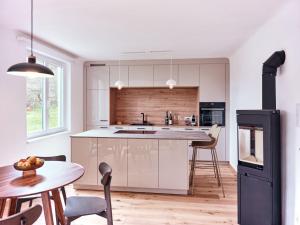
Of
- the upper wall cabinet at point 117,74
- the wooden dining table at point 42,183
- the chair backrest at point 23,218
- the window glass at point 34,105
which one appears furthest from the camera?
the upper wall cabinet at point 117,74

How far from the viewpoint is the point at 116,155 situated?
12.4ft

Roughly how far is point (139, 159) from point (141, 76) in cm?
260

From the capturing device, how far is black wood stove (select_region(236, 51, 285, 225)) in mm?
2363

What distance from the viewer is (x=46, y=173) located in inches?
84.3

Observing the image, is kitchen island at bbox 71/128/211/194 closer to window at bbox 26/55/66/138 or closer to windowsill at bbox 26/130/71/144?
windowsill at bbox 26/130/71/144

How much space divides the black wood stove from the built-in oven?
2.70 m

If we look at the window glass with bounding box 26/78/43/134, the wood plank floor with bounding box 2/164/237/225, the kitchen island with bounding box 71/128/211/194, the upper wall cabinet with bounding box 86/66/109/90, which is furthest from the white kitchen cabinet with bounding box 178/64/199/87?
the window glass with bounding box 26/78/43/134

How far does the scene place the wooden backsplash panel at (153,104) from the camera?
607 centimetres

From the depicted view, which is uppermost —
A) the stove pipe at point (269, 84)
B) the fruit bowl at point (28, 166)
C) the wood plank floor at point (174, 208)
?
the stove pipe at point (269, 84)

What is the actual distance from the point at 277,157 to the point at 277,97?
2.31ft

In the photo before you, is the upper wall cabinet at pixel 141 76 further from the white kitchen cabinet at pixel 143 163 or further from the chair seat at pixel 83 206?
the chair seat at pixel 83 206

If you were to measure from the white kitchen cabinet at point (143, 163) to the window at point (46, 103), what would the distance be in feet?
6.14

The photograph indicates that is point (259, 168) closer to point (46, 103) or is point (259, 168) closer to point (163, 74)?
point (163, 74)

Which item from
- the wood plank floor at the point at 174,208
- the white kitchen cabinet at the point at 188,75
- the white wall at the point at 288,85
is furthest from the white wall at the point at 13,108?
the white wall at the point at 288,85
